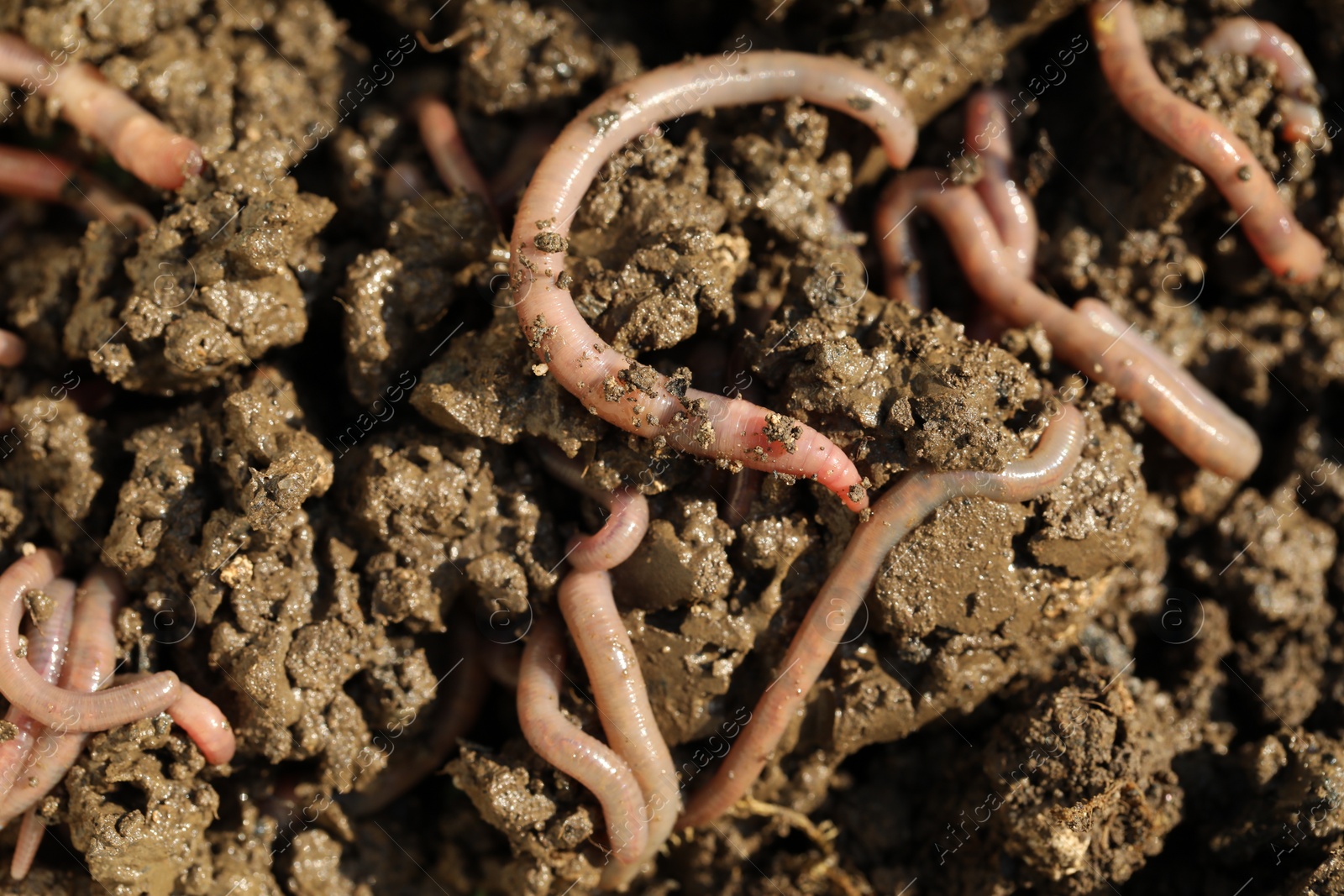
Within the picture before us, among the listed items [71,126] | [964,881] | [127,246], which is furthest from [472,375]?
[964,881]

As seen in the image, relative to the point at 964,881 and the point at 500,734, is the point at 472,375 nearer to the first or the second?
the point at 500,734

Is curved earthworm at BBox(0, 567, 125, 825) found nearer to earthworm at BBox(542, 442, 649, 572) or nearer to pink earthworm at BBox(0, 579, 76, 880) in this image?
pink earthworm at BBox(0, 579, 76, 880)

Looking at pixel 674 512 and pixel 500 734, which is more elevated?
pixel 674 512

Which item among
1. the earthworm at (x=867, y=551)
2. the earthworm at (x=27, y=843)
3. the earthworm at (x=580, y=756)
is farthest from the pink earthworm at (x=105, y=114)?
the earthworm at (x=867, y=551)

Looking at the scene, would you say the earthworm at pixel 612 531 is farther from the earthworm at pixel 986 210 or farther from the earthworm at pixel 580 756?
the earthworm at pixel 986 210

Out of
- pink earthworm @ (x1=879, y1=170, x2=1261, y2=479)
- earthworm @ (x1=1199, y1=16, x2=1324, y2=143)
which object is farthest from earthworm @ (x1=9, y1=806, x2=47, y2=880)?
earthworm @ (x1=1199, y1=16, x2=1324, y2=143)

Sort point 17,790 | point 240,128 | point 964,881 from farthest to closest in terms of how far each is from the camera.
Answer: point 240,128 < point 964,881 < point 17,790
